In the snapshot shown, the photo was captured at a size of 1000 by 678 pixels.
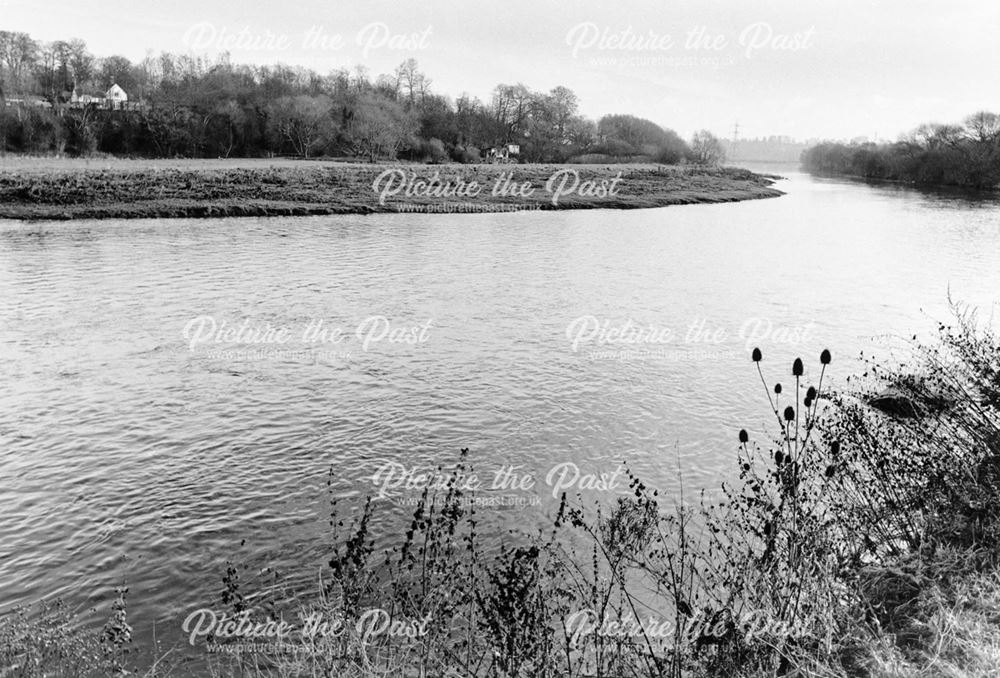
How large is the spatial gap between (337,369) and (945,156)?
127m

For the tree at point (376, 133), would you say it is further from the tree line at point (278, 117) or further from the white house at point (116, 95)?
the white house at point (116, 95)

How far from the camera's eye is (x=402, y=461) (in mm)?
14664

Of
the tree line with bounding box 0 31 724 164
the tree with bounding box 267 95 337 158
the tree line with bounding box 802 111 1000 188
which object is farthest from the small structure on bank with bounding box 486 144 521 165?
the tree line with bounding box 802 111 1000 188

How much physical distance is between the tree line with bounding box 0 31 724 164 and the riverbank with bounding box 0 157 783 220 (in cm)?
2073

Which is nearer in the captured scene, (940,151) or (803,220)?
(803,220)

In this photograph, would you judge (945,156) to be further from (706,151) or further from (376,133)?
(376,133)

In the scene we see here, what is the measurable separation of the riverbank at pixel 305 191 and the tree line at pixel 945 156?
45.4 m

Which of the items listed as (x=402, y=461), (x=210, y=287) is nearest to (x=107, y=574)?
(x=402, y=461)

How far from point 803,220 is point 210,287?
48758mm

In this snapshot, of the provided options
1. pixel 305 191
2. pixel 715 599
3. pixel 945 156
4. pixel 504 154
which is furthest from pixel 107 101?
pixel 945 156

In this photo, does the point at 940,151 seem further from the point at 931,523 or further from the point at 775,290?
the point at 931,523

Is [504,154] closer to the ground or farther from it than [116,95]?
closer to the ground

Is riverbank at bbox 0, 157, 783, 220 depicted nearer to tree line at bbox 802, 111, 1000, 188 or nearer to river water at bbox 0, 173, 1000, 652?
river water at bbox 0, 173, 1000, 652

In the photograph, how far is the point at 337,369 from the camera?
20.2 meters
